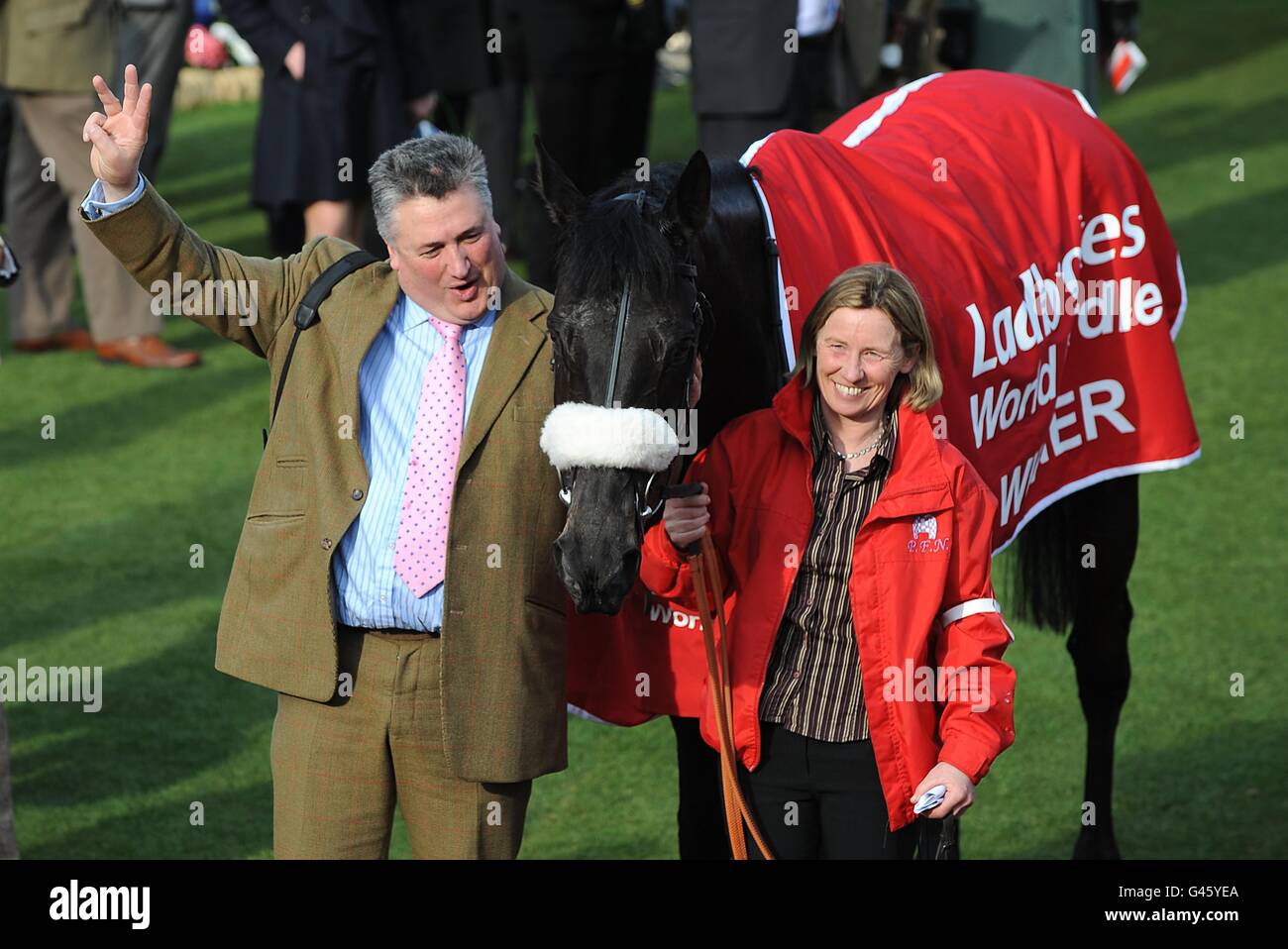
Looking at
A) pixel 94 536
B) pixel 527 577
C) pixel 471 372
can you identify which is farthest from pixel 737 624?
pixel 94 536

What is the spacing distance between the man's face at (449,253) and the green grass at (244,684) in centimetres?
182

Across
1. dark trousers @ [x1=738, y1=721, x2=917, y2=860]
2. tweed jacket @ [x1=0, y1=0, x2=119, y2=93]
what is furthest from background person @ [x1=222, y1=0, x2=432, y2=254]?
dark trousers @ [x1=738, y1=721, x2=917, y2=860]

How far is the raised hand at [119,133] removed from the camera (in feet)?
8.79

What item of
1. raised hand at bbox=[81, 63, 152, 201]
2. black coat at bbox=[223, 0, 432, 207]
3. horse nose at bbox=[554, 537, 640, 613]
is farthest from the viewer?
black coat at bbox=[223, 0, 432, 207]

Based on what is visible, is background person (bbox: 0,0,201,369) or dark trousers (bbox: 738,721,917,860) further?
background person (bbox: 0,0,201,369)

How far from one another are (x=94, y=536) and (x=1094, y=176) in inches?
142

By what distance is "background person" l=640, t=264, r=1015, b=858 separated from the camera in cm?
274


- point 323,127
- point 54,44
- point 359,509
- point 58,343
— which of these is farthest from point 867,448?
point 58,343

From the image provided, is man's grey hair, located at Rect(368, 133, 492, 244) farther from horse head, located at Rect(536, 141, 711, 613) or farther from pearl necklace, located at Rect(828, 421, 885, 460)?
pearl necklace, located at Rect(828, 421, 885, 460)

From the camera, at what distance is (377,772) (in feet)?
9.43

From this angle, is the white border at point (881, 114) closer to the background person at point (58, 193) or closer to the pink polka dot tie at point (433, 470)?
the pink polka dot tie at point (433, 470)

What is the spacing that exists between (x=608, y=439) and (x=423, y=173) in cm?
56

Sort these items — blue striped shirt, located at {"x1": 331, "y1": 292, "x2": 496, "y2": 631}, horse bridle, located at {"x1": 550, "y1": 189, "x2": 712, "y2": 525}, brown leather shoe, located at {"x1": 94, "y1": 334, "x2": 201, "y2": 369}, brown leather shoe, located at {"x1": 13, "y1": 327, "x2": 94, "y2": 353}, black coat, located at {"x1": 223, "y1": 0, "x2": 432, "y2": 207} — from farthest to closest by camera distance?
brown leather shoe, located at {"x1": 13, "y1": 327, "x2": 94, "y2": 353}
brown leather shoe, located at {"x1": 94, "y1": 334, "x2": 201, "y2": 369}
black coat, located at {"x1": 223, "y1": 0, "x2": 432, "y2": 207}
blue striped shirt, located at {"x1": 331, "y1": 292, "x2": 496, "y2": 631}
horse bridle, located at {"x1": 550, "y1": 189, "x2": 712, "y2": 525}

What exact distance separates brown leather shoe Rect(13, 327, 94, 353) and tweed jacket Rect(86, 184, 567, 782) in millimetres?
5240
